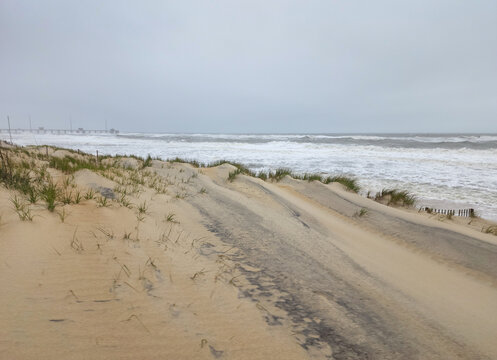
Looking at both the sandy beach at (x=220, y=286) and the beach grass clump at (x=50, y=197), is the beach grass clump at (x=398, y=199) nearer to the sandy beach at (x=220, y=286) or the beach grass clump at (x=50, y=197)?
the sandy beach at (x=220, y=286)

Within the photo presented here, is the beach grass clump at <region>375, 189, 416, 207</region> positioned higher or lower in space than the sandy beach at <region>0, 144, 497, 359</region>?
lower

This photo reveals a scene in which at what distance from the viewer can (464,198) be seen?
678 centimetres

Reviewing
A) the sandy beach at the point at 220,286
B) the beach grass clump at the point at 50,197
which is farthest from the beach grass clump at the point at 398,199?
the beach grass clump at the point at 50,197

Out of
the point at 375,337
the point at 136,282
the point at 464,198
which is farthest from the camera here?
the point at 464,198

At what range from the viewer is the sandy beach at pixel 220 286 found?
4.15 feet

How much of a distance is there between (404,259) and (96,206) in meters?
3.52

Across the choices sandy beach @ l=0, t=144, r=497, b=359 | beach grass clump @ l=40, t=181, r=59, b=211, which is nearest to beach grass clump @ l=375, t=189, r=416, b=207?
sandy beach @ l=0, t=144, r=497, b=359

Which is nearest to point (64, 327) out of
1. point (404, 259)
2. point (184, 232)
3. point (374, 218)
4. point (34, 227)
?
point (34, 227)

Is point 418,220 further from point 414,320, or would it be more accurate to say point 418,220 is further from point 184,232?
point 184,232

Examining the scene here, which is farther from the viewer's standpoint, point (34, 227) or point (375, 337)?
point (34, 227)

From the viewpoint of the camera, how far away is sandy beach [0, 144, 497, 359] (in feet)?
4.15

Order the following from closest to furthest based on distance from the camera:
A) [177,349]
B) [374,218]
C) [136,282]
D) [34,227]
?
[177,349]
[136,282]
[34,227]
[374,218]

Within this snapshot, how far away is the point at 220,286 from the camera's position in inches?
69.2

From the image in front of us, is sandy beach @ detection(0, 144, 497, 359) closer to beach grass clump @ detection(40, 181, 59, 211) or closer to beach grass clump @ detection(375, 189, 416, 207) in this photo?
beach grass clump @ detection(40, 181, 59, 211)
